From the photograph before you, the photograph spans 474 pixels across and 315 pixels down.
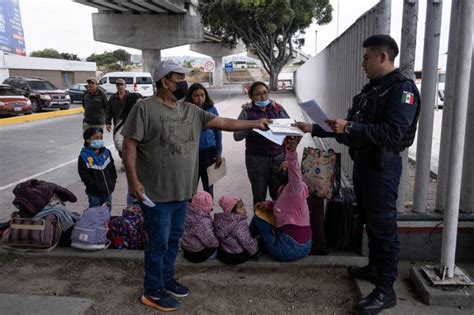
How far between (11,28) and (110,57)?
4464 centimetres

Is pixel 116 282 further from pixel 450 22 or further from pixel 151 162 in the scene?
pixel 450 22

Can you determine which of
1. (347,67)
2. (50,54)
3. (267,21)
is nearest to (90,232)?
(347,67)

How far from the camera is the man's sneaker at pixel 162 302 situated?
3133 millimetres

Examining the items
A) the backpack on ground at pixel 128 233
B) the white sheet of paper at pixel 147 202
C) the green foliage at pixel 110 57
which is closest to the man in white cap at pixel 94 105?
the backpack on ground at pixel 128 233

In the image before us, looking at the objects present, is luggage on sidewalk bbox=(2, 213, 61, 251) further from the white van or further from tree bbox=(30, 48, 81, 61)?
tree bbox=(30, 48, 81, 61)

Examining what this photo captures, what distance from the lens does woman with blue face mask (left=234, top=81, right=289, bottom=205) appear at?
411cm

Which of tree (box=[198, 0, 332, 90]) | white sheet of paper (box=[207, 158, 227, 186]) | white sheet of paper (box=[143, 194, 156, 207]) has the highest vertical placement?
tree (box=[198, 0, 332, 90])

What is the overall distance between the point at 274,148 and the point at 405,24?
5.26ft

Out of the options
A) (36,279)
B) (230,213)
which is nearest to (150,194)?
(230,213)

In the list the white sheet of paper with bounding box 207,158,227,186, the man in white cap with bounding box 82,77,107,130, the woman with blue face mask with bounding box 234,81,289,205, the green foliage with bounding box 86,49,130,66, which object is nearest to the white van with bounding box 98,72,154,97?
the man in white cap with bounding box 82,77,107,130

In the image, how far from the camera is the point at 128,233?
4133 millimetres

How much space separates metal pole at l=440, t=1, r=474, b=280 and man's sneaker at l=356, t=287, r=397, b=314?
45cm

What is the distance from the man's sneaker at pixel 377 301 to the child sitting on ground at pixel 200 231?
137cm

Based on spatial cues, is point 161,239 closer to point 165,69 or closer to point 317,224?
point 165,69
